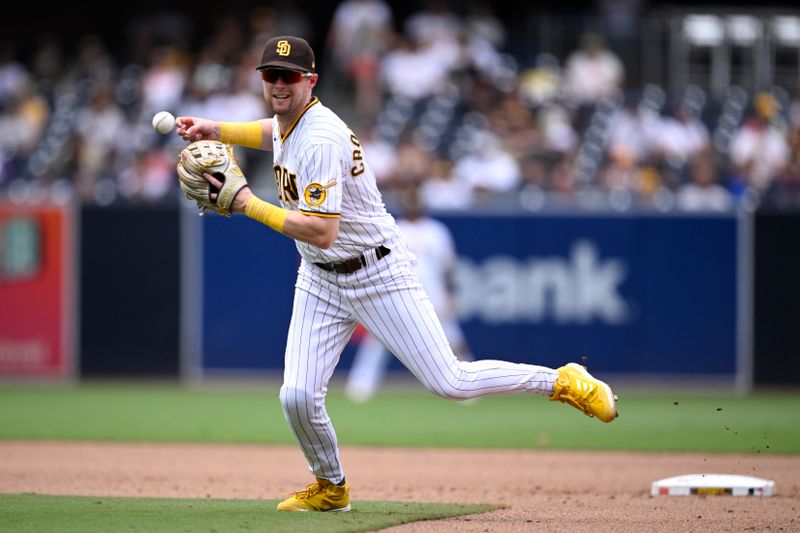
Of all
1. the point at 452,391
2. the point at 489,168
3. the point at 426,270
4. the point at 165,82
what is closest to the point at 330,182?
the point at 452,391

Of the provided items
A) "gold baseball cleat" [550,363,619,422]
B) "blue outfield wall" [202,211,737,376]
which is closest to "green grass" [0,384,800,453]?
"blue outfield wall" [202,211,737,376]

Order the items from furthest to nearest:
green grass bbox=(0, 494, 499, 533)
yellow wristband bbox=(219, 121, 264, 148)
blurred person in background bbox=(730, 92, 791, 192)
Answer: blurred person in background bbox=(730, 92, 791, 192) → yellow wristband bbox=(219, 121, 264, 148) → green grass bbox=(0, 494, 499, 533)

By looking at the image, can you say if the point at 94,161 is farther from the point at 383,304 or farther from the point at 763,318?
the point at 383,304

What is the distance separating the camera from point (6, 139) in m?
17.6

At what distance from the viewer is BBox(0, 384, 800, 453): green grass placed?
10.7 meters

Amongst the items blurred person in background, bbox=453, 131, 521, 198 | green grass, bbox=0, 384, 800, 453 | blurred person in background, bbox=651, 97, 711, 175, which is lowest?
green grass, bbox=0, 384, 800, 453

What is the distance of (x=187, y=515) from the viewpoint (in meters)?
6.32

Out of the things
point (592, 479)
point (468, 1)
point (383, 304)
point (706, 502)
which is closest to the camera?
point (383, 304)

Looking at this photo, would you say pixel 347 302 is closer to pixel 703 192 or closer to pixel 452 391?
pixel 452 391

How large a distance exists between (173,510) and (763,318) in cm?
956

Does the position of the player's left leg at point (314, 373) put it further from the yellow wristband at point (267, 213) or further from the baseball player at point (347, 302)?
the yellow wristband at point (267, 213)

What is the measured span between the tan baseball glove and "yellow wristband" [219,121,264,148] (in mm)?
607

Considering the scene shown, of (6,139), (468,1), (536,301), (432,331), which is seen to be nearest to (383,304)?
(432,331)

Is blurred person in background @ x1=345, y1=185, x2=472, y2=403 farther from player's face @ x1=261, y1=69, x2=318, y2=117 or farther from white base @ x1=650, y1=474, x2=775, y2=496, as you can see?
player's face @ x1=261, y1=69, x2=318, y2=117
